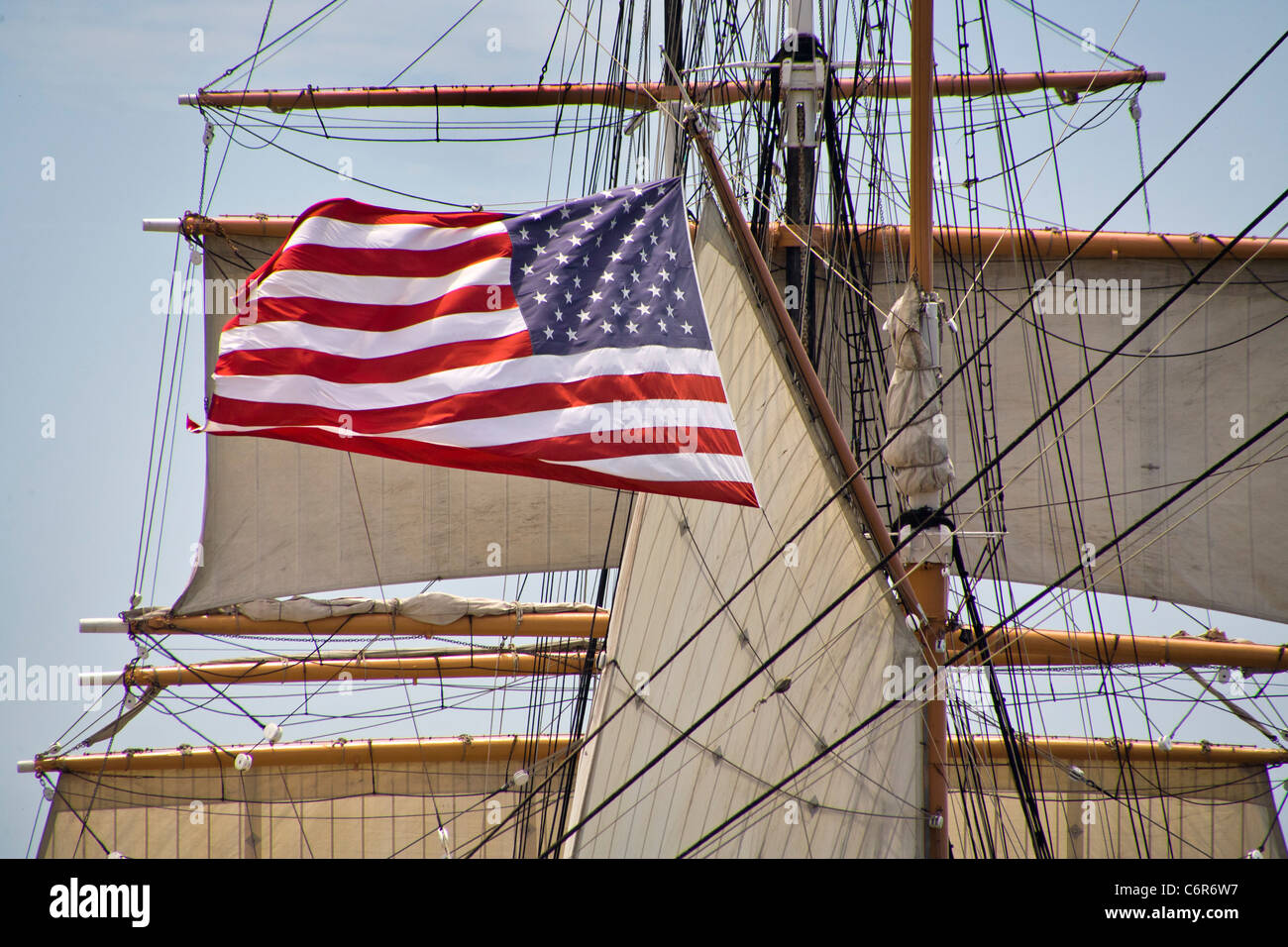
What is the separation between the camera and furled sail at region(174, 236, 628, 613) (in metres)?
18.5

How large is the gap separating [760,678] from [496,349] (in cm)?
296

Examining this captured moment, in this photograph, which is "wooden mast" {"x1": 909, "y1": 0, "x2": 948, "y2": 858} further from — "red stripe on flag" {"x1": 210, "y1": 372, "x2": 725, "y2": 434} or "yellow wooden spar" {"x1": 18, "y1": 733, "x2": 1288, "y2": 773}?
"yellow wooden spar" {"x1": 18, "y1": 733, "x2": 1288, "y2": 773}

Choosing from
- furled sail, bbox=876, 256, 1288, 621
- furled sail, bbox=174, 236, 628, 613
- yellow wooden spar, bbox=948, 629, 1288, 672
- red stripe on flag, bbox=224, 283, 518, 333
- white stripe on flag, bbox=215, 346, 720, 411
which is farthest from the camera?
furled sail, bbox=876, 256, 1288, 621

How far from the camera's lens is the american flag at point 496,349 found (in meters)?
6.83

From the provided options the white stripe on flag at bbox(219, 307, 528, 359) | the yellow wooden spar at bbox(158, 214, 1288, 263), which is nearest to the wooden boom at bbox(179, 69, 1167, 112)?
the yellow wooden spar at bbox(158, 214, 1288, 263)

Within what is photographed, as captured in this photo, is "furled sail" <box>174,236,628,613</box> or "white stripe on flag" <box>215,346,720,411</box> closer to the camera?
"white stripe on flag" <box>215,346,720,411</box>

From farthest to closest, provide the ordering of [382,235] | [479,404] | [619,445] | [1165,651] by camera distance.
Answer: [1165,651], [382,235], [479,404], [619,445]

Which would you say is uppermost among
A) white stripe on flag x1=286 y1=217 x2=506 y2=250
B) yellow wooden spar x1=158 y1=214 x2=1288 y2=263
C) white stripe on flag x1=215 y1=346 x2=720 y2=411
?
yellow wooden spar x1=158 y1=214 x2=1288 y2=263

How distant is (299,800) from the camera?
1962 centimetres

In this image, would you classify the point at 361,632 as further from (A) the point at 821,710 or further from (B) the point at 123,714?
(A) the point at 821,710

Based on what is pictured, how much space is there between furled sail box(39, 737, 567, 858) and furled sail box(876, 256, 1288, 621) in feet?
27.7

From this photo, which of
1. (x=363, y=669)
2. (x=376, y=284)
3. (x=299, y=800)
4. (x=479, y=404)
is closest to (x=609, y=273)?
(x=479, y=404)

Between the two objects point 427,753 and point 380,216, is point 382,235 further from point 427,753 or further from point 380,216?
point 427,753

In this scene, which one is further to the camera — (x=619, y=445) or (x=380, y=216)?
(x=380, y=216)
